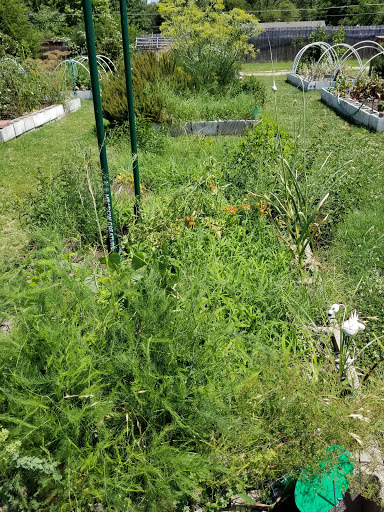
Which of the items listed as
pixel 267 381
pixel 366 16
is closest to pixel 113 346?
pixel 267 381

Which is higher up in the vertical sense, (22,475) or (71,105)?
(71,105)

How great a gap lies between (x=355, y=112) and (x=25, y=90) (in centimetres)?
754

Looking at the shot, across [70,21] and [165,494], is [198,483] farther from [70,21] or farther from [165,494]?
[70,21]

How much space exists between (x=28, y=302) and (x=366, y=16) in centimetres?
5382

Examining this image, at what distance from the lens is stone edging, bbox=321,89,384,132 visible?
8127 millimetres

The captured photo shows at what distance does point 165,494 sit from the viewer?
1545 millimetres

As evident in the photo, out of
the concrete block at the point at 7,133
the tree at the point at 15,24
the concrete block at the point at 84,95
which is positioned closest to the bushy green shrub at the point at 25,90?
the concrete block at the point at 7,133

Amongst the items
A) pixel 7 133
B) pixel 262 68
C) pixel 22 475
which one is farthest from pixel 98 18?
pixel 22 475

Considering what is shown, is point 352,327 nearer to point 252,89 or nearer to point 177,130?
point 177,130

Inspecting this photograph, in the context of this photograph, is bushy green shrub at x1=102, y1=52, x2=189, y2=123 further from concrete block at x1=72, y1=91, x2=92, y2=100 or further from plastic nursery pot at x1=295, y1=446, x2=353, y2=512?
plastic nursery pot at x1=295, y1=446, x2=353, y2=512

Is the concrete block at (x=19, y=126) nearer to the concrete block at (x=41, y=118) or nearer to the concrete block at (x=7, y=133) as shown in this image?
the concrete block at (x=7, y=133)

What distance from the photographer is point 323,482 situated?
1695 mm

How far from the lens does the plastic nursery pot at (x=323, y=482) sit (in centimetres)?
164

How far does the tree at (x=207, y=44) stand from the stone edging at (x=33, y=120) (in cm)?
322
